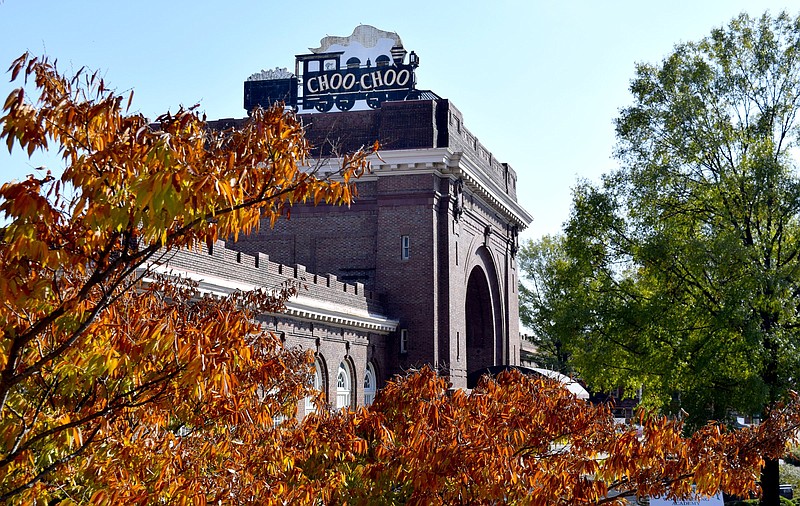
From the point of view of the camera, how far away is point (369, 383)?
1435 inches

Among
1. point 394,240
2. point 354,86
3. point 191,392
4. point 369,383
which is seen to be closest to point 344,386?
point 369,383

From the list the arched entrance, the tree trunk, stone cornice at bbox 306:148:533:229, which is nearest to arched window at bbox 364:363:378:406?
stone cornice at bbox 306:148:533:229

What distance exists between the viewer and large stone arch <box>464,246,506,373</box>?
1799 inches

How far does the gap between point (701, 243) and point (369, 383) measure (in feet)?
52.5

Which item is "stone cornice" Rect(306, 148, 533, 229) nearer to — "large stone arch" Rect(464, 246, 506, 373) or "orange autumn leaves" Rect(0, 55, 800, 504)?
"large stone arch" Rect(464, 246, 506, 373)

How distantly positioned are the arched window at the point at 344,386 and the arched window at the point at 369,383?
1685mm

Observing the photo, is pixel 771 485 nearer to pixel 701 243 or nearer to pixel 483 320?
pixel 701 243

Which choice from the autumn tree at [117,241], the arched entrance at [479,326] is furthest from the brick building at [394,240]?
the autumn tree at [117,241]

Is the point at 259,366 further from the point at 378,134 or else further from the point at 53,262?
the point at 378,134

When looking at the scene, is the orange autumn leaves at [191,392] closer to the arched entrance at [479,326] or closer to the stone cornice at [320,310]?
the stone cornice at [320,310]

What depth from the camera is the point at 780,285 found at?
2348 cm

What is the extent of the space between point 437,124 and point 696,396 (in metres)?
17.7

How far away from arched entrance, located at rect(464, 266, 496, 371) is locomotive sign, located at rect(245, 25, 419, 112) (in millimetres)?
10051

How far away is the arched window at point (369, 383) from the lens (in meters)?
36.0
